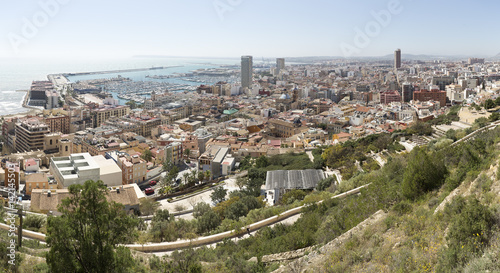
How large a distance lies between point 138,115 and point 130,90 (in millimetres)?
23769

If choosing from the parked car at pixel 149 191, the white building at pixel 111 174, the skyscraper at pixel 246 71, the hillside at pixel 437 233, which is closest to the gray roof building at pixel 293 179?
the parked car at pixel 149 191

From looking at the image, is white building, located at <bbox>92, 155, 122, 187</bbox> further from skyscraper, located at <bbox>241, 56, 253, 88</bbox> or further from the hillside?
skyscraper, located at <bbox>241, 56, 253, 88</bbox>

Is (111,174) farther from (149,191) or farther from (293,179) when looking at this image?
(293,179)

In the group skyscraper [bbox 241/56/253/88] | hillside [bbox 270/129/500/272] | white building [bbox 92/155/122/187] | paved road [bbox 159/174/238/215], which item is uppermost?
skyscraper [bbox 241/56/253/88]

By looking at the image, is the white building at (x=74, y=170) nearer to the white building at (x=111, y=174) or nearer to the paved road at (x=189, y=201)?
the white building at (x=111, y=174)

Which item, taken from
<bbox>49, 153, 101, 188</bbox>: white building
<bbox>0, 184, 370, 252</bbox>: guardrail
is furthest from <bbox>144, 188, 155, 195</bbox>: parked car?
<bbox>0, 184, 370, 252</bbox>: guardrail

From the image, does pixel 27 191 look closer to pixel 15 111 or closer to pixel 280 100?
pixel 280 100

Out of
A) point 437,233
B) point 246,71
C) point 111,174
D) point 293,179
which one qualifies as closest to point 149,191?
point 111,174

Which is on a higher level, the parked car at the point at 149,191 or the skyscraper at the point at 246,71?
the skyscraper at the point at 246,71

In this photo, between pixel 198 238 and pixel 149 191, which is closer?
pixel 198 238

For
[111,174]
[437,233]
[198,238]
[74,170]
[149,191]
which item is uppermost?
[437,233]

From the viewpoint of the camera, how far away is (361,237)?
286cm

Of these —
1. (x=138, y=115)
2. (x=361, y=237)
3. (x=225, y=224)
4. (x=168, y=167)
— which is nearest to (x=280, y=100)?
(x=138, y=115)

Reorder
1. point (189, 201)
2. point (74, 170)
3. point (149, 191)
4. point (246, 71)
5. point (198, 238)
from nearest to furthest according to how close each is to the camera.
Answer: point (198, 238) → point (189, 201) → point (74, 170) → point (149, 191) → point (246, 71)
